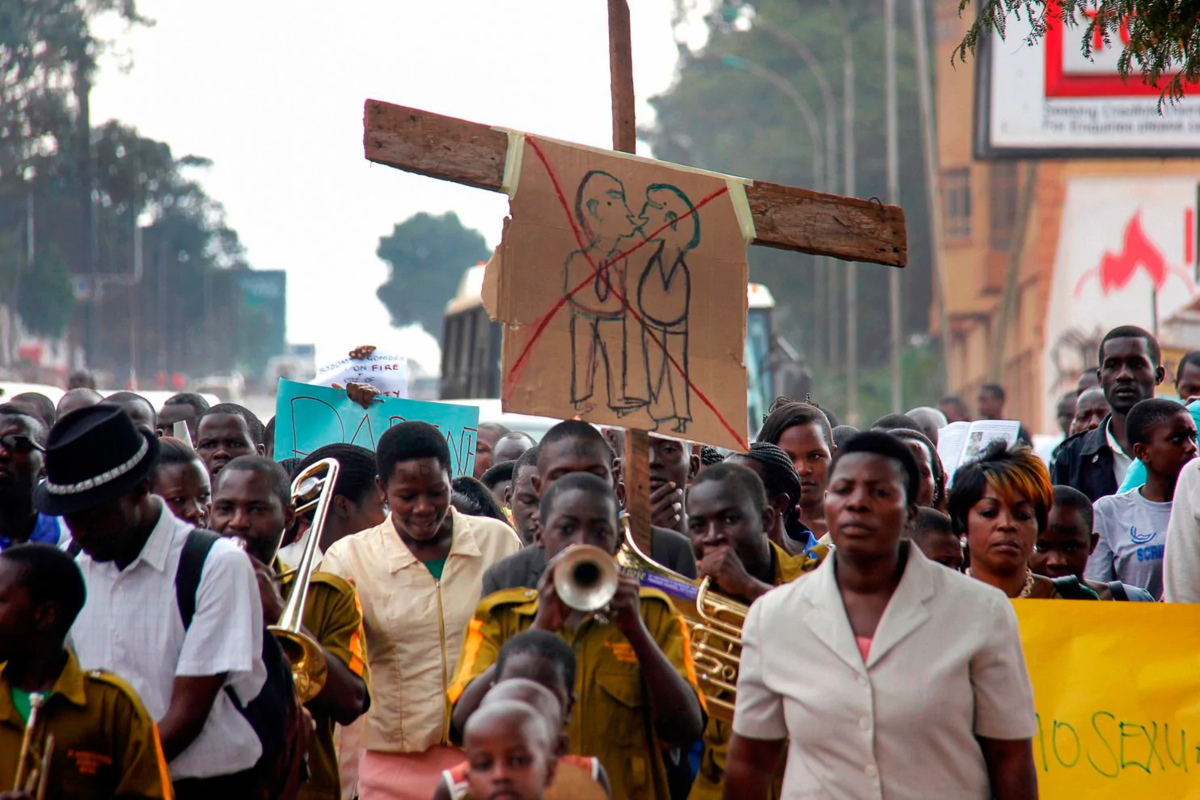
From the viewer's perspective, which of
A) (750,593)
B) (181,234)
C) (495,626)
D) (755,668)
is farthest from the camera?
(181,234)

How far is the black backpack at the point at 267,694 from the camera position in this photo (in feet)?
13.8

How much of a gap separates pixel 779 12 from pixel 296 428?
54.2 m

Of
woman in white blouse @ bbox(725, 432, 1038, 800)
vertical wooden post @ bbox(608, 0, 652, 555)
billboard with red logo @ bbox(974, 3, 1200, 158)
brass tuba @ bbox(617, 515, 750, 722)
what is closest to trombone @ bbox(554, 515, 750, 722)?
brass tuba @ bbox(617, 515, 750, 722)

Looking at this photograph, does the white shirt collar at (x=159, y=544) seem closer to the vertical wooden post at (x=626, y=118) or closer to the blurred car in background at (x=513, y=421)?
the vertical wooden post at (x=626, y=118)

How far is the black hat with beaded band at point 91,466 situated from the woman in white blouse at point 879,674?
1535mm

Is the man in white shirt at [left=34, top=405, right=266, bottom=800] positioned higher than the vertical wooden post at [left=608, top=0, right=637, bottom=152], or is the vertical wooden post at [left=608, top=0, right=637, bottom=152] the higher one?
the vertical wooden post at [left=608, top=0, right=637, bottom=152]

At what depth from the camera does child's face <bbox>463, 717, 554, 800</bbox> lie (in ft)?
12.3

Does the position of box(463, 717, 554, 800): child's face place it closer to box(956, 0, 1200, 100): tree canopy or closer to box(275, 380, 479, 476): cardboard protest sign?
box(956, 0, 1200, 100): tree canopy

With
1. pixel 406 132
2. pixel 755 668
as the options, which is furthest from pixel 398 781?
pixel 406 132

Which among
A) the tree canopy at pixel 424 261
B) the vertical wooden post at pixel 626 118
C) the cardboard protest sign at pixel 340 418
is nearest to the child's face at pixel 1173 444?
the vertical wooden post at pixel 626 118

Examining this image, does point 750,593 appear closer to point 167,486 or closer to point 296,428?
point 167,486

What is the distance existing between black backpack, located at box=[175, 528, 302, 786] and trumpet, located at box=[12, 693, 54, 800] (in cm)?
43

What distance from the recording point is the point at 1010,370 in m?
41.9

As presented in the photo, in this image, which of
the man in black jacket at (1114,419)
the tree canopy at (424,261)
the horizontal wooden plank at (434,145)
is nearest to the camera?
the horizontal wooden plank at (434,145)
